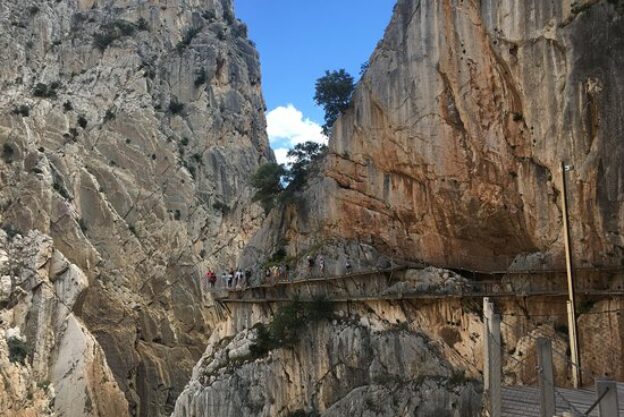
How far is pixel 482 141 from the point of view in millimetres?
23203

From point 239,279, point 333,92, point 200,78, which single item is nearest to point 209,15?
point 200,78

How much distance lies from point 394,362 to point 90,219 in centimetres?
3642

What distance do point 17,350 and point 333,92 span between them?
26.0m

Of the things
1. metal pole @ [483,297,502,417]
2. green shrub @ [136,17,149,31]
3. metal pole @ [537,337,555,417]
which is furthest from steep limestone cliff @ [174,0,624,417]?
green shrub @ [136,17,149,31]

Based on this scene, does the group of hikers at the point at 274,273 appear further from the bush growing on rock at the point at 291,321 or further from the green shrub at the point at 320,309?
the bush growing on rock at the point at 291,321

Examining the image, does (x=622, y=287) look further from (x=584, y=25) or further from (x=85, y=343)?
(x=85, y=343)

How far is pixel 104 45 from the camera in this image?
6084cm

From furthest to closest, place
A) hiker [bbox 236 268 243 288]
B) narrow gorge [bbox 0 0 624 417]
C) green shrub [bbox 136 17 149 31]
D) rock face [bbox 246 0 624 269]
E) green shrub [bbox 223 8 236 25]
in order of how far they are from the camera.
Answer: green shrub [bbox 223 8 236 25], green shrub [bbox 136 17 149 31], hiker [bbox 236 268 243 288], narrow gorge [bbox 0 0 624 417], rock face [bbox 246 0 624 269]

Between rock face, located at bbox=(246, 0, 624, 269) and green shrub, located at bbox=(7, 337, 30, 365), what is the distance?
20534 millimetres

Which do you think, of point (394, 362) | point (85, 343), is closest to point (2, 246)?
point (85, 343)

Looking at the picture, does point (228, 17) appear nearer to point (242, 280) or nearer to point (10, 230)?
point (10, 230)

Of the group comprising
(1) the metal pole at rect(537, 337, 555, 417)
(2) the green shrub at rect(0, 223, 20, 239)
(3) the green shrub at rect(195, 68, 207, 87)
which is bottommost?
(1) the metal pole at rect(537, 337, 555, 417)

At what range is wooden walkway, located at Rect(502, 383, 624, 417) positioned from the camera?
1170 centimetres

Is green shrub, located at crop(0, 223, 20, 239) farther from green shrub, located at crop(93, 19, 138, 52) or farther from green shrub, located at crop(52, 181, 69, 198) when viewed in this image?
green shrub, located at crop(93, 19, 138, 52)
